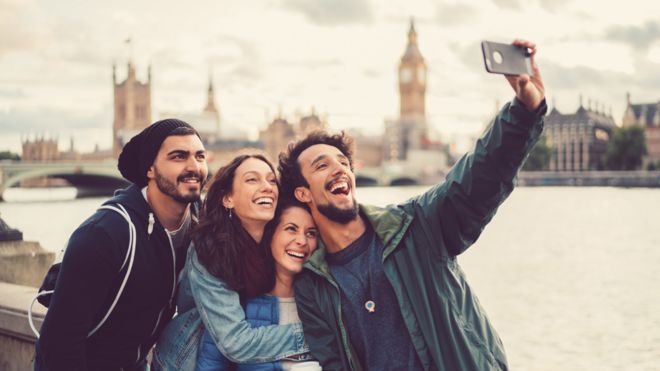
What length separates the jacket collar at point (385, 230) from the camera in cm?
224

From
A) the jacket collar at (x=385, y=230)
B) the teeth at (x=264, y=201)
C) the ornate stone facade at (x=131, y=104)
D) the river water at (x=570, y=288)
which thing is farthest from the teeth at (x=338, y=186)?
the ornate stone facade at (x=131, y=104)

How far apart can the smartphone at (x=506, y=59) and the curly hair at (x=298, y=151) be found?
0.81 meters

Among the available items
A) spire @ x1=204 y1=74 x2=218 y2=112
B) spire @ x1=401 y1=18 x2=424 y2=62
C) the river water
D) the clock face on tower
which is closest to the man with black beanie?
the river water

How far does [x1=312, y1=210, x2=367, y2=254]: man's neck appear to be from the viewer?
7.79 ft

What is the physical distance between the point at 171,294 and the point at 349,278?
60 cm

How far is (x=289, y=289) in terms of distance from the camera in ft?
7.98

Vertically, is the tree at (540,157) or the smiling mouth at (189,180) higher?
the tree at (540,157)

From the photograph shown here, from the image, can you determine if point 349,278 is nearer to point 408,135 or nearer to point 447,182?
point 447,182

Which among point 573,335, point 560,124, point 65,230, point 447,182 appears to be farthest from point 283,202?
point 560,124

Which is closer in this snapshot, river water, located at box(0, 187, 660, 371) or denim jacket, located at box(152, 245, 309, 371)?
denim jacket, located at box(152, 245, 309, 371)

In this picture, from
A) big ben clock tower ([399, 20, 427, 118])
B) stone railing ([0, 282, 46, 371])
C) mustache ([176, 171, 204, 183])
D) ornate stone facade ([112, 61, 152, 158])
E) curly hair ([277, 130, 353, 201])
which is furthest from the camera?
big ben clock tower ([399, 20, 427, 118])

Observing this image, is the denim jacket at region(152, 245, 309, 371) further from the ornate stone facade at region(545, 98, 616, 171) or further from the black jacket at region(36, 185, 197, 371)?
the ornate stone facade at region(545, 98, 616, 171)

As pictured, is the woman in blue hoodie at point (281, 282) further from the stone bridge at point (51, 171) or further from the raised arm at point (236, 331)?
the stone bridge at point (51, 171)

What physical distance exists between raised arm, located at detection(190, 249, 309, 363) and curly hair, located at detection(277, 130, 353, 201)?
468 millimetres
